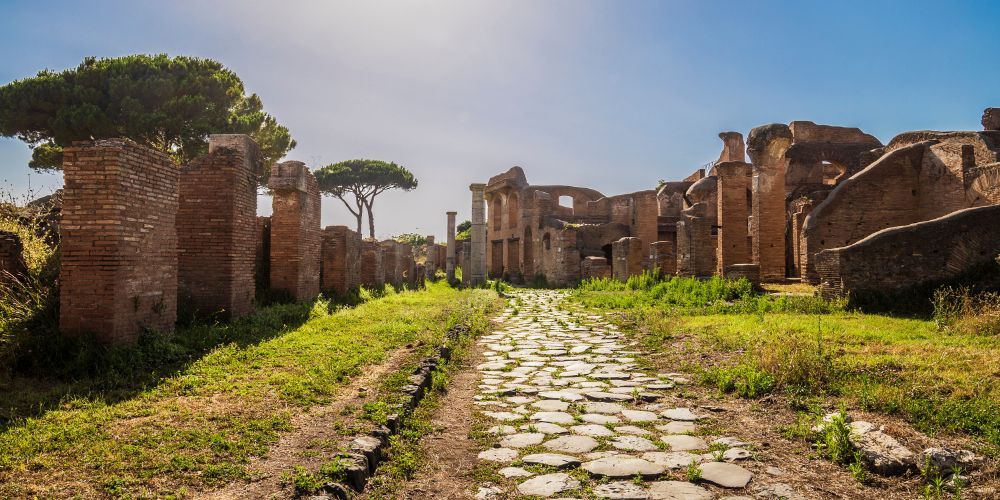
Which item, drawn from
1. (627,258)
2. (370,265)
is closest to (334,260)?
(370,265)

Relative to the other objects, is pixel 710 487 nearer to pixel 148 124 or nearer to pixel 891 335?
pixel 891 335

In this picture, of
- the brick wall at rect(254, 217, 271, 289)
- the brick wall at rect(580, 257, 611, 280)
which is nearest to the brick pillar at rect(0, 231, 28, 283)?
the brick wall at rect(254, 217, 271, 289)

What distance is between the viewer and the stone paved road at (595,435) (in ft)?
10.8

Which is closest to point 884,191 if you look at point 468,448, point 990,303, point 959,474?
point 990,303

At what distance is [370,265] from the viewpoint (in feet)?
56.5

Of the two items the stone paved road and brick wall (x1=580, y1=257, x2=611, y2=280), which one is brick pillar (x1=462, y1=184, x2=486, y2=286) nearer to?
brick wall (x1=580, y1=257, x2=611, y2=280)

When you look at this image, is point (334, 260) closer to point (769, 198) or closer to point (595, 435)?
point (595, 435)

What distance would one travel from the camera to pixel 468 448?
4043 millimetres

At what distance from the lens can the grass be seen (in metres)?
3.14

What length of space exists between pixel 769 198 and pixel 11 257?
55.6ft

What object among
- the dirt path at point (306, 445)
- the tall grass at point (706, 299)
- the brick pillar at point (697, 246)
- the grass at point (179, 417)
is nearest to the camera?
the dirt path at point (306, 445)

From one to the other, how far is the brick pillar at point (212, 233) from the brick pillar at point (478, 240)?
1578cm

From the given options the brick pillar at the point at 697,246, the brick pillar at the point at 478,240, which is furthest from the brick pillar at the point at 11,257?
the brick pillar at the point at 478,240

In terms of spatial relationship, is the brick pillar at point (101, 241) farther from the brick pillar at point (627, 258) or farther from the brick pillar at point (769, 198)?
the brick pillar at point (627, 258)
